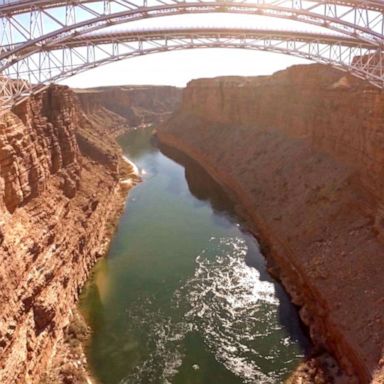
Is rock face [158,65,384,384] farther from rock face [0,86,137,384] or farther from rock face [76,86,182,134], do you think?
rock face [76,86,182,134]

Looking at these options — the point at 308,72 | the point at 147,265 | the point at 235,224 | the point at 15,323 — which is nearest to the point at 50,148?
the point at 147,265

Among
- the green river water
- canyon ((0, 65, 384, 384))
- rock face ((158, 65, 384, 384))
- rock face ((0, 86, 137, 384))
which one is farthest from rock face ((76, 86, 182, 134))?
the green river water

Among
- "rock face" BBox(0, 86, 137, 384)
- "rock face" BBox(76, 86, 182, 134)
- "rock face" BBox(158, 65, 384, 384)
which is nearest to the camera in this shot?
"rock face" BBox(0, 86, 137, 384)

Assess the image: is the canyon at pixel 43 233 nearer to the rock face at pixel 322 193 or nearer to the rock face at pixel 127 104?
the rock face at pixel 322 193

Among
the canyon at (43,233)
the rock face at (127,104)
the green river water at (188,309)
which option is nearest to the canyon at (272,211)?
the canyon at (43,233)

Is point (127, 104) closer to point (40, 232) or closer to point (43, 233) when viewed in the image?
point (43, 233)

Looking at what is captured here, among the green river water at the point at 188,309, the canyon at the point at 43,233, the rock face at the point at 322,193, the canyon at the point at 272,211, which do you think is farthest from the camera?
the rock face at the point at 322,193
